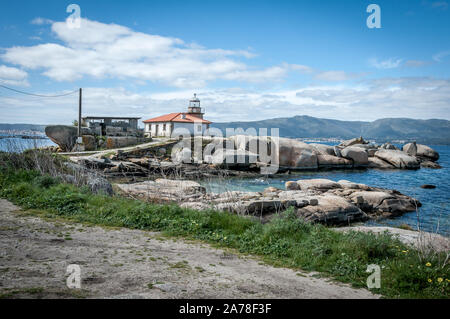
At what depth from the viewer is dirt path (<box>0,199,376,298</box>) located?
4.68 m

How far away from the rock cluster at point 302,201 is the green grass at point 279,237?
227cm

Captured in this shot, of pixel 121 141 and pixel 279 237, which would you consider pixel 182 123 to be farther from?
pixel 279 237

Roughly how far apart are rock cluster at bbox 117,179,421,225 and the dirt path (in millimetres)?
3978

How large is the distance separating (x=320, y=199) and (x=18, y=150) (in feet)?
49.3

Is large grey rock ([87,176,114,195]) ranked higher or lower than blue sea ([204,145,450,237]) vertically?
higher

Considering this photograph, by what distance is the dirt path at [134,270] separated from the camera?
468cm

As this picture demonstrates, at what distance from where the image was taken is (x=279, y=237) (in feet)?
24.2

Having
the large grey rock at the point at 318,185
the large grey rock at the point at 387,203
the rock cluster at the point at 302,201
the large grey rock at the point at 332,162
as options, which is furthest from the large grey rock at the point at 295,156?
the large grey rock at the point at 387,203

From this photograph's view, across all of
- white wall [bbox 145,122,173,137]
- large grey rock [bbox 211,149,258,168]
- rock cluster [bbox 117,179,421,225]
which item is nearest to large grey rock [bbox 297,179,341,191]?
rock cluster [bbox 117,179,421,225]

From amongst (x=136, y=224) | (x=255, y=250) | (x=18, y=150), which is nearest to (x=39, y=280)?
(x=136, y=224)

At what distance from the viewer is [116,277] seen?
202 inches

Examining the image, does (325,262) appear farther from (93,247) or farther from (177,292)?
(93,247)

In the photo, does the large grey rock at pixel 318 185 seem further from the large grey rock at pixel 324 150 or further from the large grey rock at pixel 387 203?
the large grey rock at pixel 324 150

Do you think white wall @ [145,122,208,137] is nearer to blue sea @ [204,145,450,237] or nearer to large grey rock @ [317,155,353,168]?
large grey rock @ [317,155,353,168]
